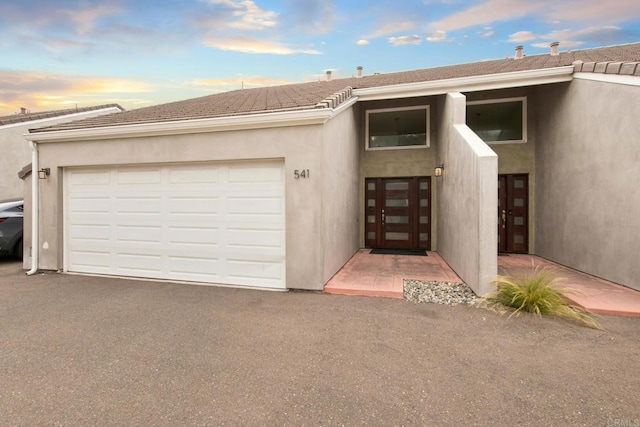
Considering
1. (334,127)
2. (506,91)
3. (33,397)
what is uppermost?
(506,91)

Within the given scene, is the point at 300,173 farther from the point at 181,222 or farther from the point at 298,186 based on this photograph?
the point at 181,222

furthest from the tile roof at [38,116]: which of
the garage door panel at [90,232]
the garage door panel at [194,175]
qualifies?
the garage door panel at [194,175]

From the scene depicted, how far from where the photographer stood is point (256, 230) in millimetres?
5688

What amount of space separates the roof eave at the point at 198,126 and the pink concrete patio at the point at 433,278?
3.09 m

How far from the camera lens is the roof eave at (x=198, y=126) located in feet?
17.1

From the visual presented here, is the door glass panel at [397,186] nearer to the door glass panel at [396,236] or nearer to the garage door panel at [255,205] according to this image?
the door glass panel at [396,236]

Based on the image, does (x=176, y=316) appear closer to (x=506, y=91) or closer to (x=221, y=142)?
(x=221, y=142)

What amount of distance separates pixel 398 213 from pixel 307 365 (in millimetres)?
7162

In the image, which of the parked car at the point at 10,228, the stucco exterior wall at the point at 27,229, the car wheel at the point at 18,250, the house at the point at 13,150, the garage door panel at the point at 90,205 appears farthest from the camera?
the house at the point at 13,150

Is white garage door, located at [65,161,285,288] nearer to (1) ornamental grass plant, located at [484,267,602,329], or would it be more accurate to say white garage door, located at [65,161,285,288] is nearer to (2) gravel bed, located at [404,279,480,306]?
(2) gravel bed, located at [404,279,480,306]

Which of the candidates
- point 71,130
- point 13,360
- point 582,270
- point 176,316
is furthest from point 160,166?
point 582,270

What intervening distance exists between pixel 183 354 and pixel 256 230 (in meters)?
2.80

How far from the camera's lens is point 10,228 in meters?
8.08

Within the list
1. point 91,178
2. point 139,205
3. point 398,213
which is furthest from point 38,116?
point 398,213
